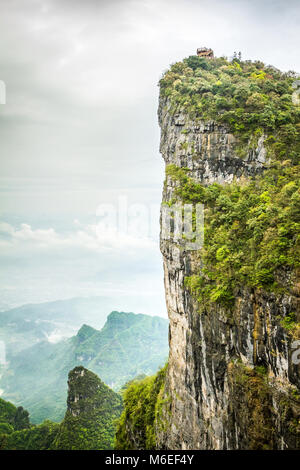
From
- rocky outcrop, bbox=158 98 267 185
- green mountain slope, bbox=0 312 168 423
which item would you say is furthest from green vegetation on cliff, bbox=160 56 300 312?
green mountain slope, bbox=0 312 168 423

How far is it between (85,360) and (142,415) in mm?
58740

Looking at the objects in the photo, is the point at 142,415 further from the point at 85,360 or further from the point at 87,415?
the point at 85,360

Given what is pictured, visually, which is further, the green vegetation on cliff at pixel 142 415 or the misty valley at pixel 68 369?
the misty valley at pixel 68 369

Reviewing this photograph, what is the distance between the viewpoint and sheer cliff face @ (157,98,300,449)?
8.78 meters

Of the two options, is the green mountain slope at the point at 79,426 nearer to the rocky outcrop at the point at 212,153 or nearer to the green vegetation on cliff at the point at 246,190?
the green vegetation on cliff at the point at 246,190

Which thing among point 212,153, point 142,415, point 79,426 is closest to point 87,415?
point 79,426

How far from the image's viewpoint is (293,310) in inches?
333

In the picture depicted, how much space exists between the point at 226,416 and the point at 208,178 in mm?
9803

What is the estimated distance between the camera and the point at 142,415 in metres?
18.6

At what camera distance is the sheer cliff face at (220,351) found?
8781mm

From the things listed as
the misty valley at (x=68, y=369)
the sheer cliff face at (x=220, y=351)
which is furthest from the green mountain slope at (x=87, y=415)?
the sheer cliff face at (x=220, y=351)

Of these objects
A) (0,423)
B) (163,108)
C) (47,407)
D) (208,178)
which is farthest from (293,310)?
(47,407)

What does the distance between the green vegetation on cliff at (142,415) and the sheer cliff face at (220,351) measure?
121 centimetres
